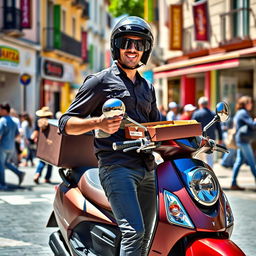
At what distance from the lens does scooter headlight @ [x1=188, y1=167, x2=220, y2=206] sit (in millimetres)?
3693

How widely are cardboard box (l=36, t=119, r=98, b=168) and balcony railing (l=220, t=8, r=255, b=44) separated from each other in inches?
627

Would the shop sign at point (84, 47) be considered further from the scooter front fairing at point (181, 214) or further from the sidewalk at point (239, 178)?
the scooter front fairing at point (181, 214)

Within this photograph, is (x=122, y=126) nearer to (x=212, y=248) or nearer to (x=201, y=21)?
(x=212, y=248)

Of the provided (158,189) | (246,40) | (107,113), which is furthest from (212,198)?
(246,40)

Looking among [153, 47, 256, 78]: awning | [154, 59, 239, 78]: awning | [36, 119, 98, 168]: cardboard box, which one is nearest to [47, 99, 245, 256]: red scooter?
[36, 119, 98, 168]: cardboard box

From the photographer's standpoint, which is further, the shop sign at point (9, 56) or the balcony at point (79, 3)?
the balcony at point (79, 3)

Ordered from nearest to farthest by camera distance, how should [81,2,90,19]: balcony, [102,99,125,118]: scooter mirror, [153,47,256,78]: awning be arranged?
[102,99,125,118]: scooter mirror < [153,47,256,78]: awning < [81,2,90,19]: balcony

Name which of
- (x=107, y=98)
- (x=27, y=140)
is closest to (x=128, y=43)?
(x=107, y=98)

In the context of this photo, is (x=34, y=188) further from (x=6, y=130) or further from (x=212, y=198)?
(x=212, y=198)

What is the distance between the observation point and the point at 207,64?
21.4 meters

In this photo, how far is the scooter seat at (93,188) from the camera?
4.21 metres

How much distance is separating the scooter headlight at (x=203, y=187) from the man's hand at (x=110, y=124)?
1.66 feet

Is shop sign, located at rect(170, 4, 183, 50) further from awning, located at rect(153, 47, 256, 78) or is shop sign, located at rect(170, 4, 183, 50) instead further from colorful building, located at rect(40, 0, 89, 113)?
colorful building, located at rect(40, 0, 89, 113)

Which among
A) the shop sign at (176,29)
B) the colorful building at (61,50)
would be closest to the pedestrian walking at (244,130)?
the shop sign at (176,29)
